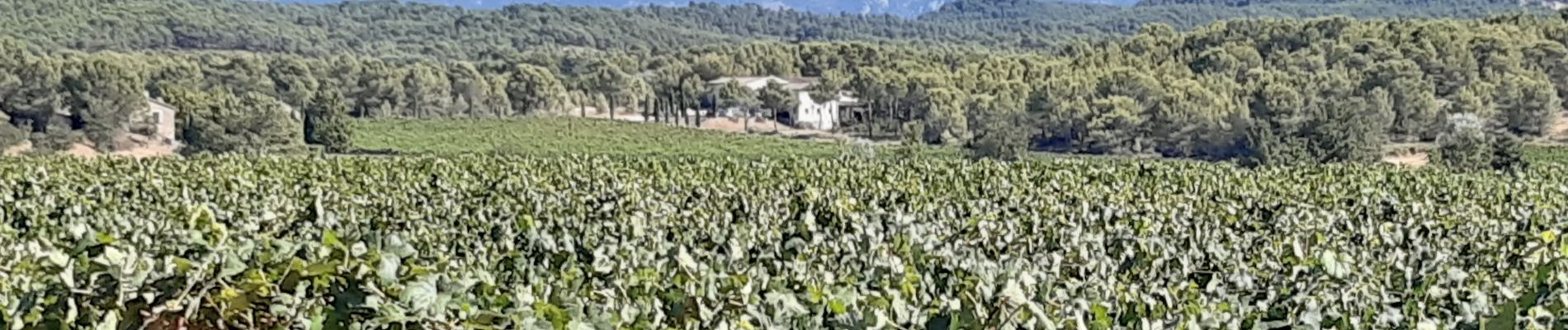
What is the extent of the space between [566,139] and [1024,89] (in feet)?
89.2

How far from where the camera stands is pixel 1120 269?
8.67 m

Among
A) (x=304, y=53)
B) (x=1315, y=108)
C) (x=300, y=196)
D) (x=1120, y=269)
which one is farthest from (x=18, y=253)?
(x=304, y=53)

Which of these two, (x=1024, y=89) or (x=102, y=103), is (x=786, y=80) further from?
(x=102, y=103)

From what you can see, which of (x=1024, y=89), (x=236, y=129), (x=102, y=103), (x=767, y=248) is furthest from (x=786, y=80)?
(x=767, y=248)

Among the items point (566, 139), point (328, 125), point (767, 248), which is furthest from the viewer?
point (566, 139)

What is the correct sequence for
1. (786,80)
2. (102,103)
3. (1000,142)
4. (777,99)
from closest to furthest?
1. (1000,142)
2. (102,103)
3. (777,99)
4. (786,80)

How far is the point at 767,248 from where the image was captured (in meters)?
8.34

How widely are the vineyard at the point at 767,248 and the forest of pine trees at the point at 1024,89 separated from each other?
106ft

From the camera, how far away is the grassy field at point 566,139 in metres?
59.5

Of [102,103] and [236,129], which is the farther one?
[102,103]

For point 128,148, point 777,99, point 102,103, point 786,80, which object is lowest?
point 128,148

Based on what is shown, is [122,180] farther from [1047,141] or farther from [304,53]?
[304,53]

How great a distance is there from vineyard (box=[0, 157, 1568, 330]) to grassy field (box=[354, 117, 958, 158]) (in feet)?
114

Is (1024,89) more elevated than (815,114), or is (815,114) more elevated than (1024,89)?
(1024,89)
